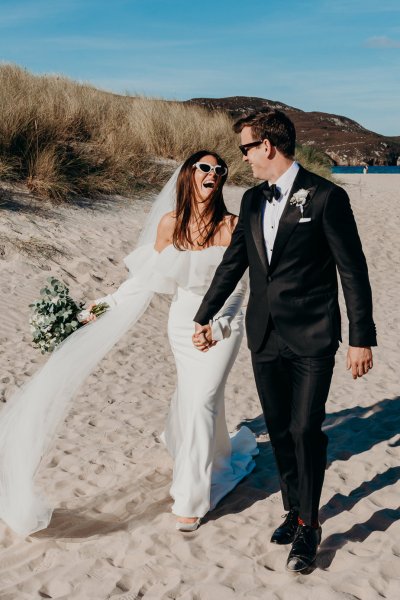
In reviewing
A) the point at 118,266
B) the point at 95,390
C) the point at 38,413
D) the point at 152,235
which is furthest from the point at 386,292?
the point at 38,413

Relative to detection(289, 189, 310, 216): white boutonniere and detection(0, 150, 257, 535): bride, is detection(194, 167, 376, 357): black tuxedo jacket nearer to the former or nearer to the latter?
detection(289, 189, 310, 216): white boutonniere

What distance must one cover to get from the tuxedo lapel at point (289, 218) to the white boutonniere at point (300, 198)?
0.7 inches

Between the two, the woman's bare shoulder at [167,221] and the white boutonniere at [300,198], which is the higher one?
the white boutonniere at [300,198]

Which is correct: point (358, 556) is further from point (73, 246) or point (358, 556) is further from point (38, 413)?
point (73, 246)

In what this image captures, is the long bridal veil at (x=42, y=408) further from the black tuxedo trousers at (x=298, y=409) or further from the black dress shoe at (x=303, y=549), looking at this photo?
the black dress shoe at (x=303, y=549)

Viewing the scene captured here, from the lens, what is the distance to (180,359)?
4746 mm

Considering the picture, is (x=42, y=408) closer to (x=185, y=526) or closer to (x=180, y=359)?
(x=180, y=359)

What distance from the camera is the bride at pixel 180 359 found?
177 inches

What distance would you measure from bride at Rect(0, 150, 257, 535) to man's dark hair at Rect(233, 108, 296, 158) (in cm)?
97

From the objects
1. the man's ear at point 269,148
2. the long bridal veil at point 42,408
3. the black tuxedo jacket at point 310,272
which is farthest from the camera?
the long bridal veil at point 42,408

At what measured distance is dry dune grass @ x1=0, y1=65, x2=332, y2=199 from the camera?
13.3m

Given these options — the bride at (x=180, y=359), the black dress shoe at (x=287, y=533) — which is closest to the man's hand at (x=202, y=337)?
the bride at (x=180, y=359)

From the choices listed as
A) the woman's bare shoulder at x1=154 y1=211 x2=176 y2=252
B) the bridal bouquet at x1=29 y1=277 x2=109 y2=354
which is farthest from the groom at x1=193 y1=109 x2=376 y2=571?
the bridal bouquet at x1=29 y1=277 x2=109 y2=354

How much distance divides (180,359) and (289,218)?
1.48 m
